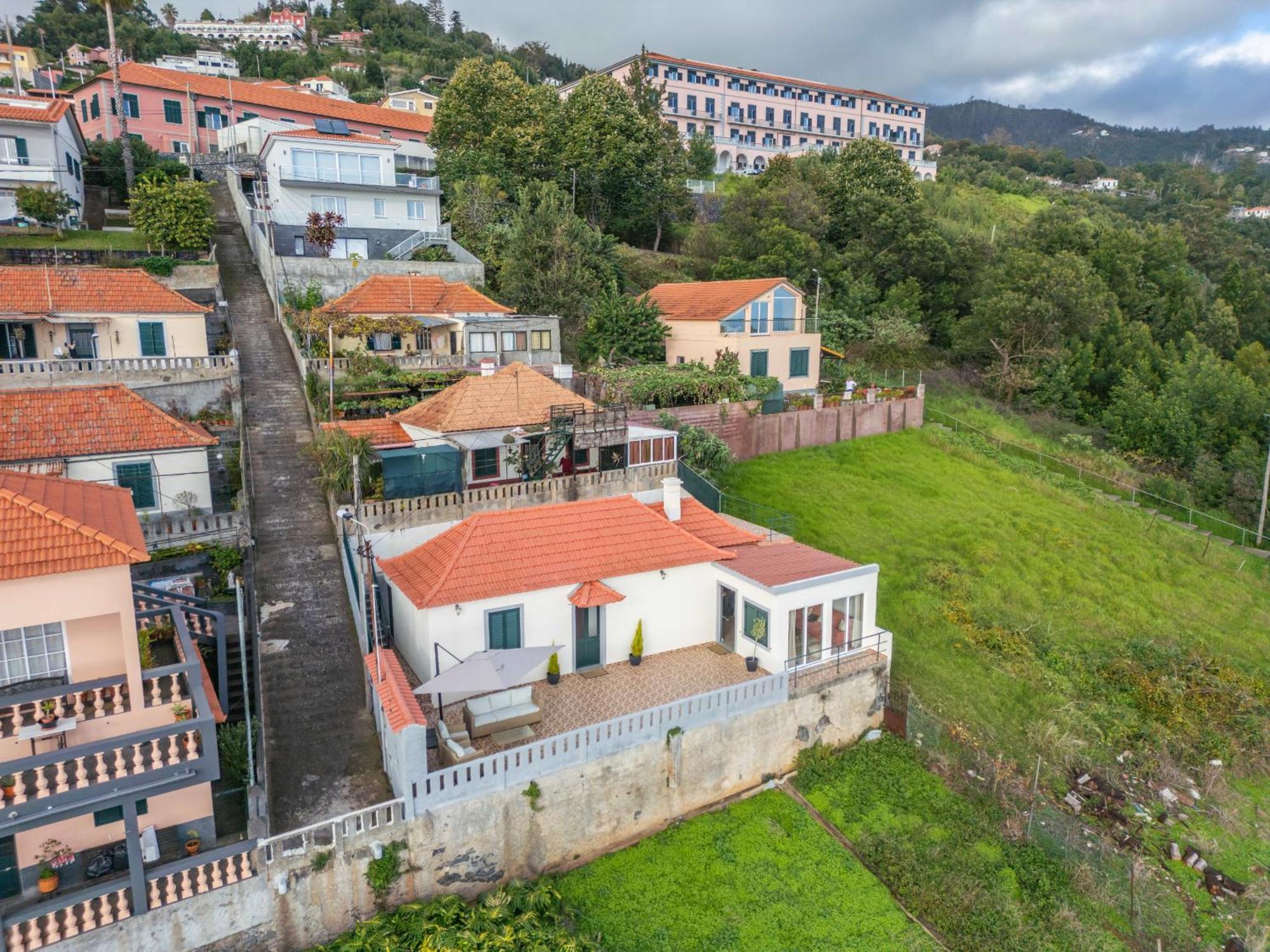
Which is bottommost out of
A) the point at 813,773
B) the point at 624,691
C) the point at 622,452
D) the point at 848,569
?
the point at 813,773

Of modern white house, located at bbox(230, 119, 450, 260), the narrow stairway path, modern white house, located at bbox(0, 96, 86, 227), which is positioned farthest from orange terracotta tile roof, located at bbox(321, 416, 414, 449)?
modern white house, located at bbox(0, 96, 86, 227)

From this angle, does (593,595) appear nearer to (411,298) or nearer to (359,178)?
(411,298)

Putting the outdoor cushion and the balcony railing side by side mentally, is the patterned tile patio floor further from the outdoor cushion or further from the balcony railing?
the balcony railing

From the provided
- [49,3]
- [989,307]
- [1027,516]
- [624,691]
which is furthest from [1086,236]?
[49,3]

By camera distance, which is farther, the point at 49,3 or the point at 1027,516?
the point at 49,3

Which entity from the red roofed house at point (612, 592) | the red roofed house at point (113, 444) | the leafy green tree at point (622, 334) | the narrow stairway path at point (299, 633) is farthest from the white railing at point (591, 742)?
the leafy green tree at point (622, 334)

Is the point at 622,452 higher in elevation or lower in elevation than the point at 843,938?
higher

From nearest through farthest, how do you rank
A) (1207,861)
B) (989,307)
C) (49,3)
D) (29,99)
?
(1207,861)
(29,99)
(989,307)
(49,3)

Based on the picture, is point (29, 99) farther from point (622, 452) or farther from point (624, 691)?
point (624, 691)

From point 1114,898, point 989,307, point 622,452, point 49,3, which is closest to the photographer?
point 1114,898
